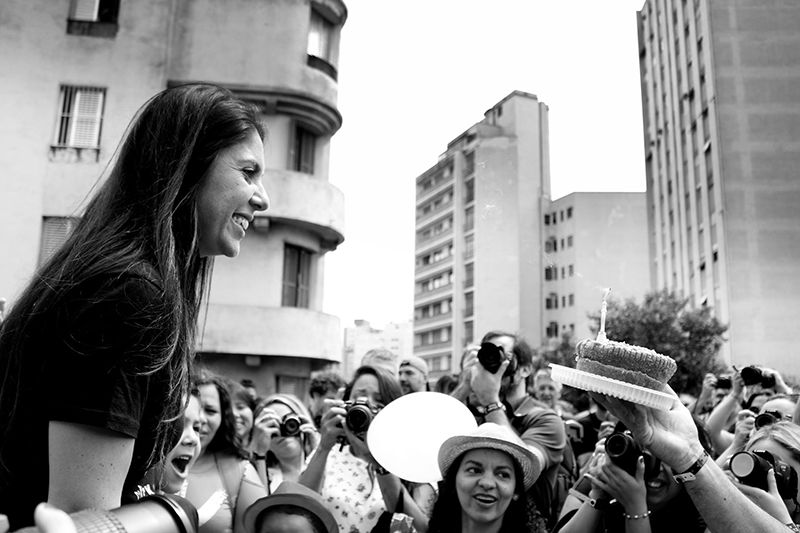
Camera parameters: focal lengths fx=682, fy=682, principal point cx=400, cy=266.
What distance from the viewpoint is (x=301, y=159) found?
15.5 meters

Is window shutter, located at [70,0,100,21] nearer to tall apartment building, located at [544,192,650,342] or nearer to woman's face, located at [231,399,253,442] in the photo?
woman's face, located at [231,399,253,442]

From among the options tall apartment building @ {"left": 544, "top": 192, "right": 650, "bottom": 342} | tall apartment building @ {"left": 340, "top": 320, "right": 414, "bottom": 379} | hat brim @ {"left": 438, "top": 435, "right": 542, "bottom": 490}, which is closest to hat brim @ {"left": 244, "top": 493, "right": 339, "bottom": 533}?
hat brim @ {"left": 438, "top": 435, "right": 542, "bottom": 490}

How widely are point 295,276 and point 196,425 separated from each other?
1177cm

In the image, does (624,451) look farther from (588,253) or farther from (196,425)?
(588,253)

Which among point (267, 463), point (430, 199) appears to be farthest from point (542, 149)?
point (267, 463)

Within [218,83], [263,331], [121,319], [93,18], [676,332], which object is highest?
[93,18]

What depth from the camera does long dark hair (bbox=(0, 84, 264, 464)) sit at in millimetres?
1165

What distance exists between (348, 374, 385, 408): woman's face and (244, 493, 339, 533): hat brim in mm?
1234

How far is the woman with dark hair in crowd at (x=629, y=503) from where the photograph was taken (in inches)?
93.5

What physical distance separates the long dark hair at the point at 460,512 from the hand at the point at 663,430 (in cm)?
131

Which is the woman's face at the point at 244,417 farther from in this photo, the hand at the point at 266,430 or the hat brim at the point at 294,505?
the hat brim at the point at 294,505

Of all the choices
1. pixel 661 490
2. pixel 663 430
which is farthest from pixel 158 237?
pixel 661 490

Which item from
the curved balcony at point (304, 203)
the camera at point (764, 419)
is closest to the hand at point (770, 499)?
the camera at point (764, 419)

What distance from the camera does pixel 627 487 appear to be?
238 cm
